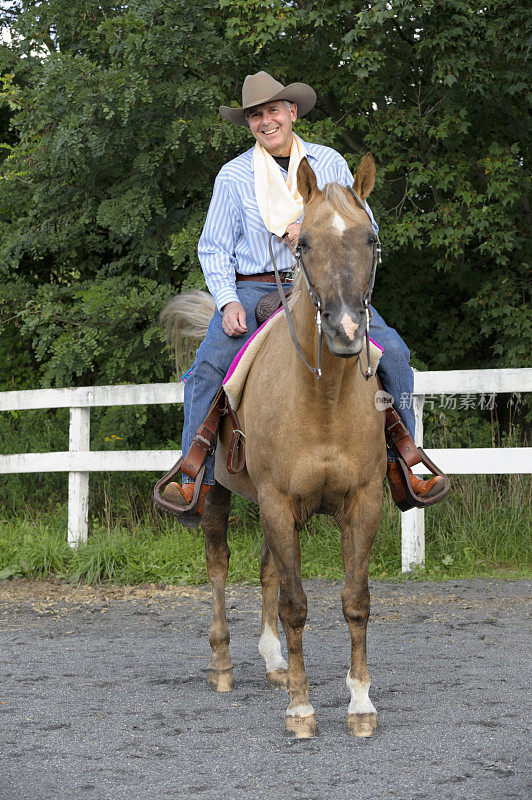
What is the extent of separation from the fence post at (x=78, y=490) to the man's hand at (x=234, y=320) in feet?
15.2

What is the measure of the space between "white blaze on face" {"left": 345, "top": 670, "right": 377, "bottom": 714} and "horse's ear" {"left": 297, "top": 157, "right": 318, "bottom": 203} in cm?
218

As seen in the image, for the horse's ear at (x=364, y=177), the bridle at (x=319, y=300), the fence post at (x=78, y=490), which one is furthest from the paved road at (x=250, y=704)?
the horse's ear at (x=364, y=177)

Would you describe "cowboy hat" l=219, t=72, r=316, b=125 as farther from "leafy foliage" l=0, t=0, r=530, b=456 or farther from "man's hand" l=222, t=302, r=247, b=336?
"leafy foliage" l=0, t=0, r=530, b=456

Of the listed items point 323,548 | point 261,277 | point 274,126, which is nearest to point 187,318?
point 261,277

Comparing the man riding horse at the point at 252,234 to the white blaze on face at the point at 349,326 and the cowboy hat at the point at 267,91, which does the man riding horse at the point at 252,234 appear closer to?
the cowboy hat at the point at 267,91

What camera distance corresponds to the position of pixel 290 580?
432 cm

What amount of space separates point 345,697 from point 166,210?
7.36 metres

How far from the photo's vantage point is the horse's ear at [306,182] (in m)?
3.97

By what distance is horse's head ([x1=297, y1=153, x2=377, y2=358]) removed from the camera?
3.50 meters

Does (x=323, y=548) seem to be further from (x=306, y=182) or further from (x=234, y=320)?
(x=306, y=182)

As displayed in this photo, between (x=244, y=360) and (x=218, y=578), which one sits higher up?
(x=244, y=360)

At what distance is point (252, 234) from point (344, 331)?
2.08 metres

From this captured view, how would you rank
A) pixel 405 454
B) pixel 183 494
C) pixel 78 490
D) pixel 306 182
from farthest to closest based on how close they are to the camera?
pixel 78 490 < pixel 183 494 < pixel 405 454 < pixel 306 182

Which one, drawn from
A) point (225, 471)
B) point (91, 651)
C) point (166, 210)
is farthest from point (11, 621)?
point (166, 210)
